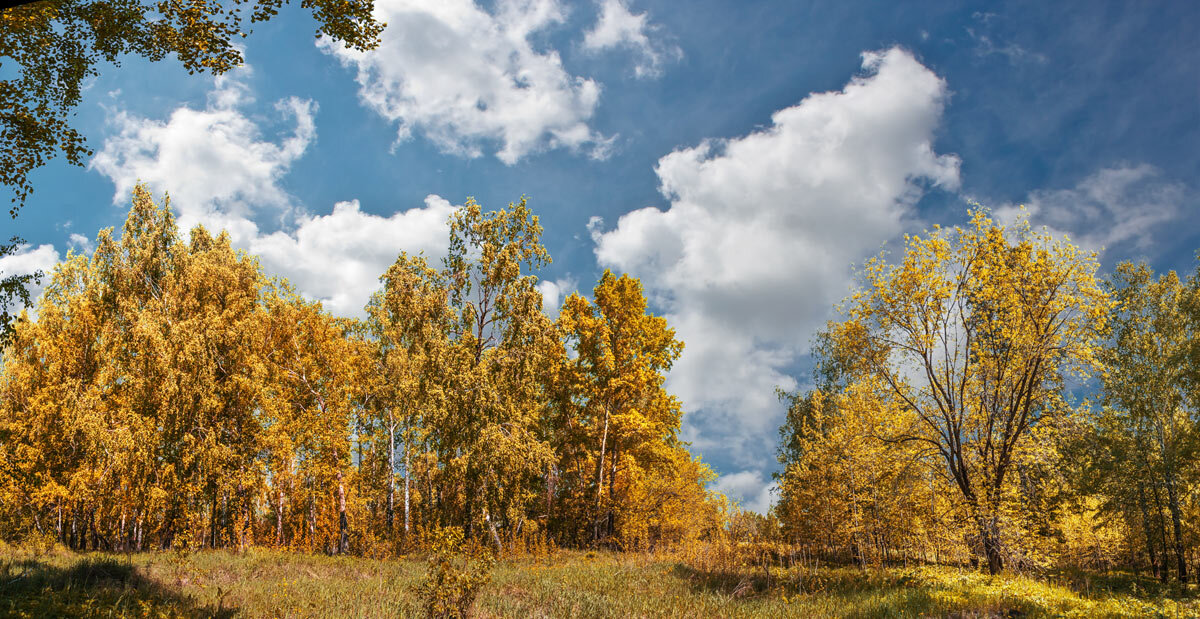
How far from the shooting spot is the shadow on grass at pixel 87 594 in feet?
27.5

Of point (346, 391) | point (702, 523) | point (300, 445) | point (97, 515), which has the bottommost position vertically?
point (702, 523)

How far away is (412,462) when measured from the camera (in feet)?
92.7

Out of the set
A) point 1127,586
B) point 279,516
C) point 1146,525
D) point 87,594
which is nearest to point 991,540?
point 1127,586

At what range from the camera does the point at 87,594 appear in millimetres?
9305

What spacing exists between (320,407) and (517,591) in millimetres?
14772

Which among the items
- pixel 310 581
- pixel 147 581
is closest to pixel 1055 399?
pixel 310 581

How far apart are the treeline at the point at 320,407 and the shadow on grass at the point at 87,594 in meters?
8.42

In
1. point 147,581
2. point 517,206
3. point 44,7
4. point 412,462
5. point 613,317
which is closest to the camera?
point 44,7

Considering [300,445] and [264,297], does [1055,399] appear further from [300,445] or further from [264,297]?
[264,297]

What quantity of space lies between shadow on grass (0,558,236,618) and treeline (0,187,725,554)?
Result: 8422 millimetres

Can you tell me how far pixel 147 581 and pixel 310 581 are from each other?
301cm

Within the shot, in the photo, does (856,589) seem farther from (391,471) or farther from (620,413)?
(391,471)

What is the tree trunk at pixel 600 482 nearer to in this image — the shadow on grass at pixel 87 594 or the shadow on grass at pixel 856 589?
the shadow on grass at pixel 856 589

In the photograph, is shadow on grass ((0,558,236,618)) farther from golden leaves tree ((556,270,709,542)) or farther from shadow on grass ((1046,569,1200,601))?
shadow on grass ((1046,569,1200,601))
